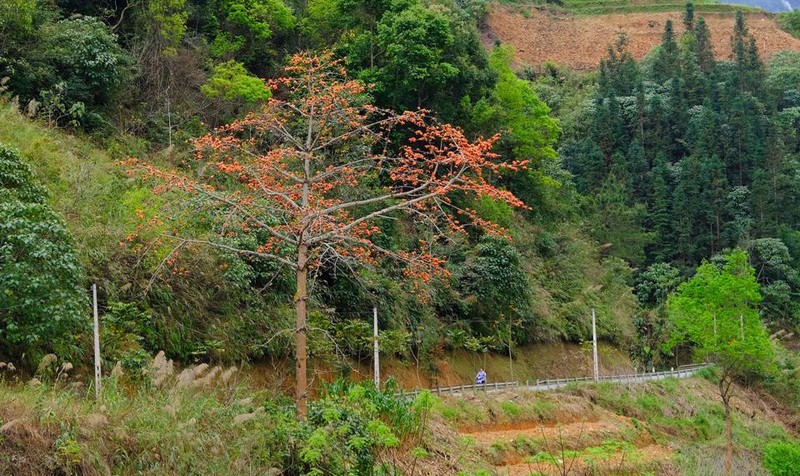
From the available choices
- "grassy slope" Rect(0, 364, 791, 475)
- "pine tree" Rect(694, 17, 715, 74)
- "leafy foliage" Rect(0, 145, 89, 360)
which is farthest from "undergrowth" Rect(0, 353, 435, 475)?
"pine tree" Rect(694, 17, 715, 74)

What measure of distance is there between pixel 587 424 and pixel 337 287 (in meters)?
6.85

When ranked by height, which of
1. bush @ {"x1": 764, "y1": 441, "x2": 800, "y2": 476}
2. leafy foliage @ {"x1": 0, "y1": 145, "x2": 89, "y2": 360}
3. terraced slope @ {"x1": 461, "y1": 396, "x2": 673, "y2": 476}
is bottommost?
bush @ {"x1": 764, "y1": 441, "x2": 800, "y2": 476}

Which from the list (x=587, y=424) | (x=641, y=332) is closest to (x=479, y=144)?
(x=587, y=424)

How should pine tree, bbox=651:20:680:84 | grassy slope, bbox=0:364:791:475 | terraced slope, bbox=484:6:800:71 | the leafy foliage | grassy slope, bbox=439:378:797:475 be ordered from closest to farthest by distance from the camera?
1. grassy slope, bbox=0:364:791:475
2. the leafy foliage
3. grassy slope, bbox=439:378:797:475
4. pine tree, bbox=651:20:680:84
5. terraced slope, bbox=484:6:800:71

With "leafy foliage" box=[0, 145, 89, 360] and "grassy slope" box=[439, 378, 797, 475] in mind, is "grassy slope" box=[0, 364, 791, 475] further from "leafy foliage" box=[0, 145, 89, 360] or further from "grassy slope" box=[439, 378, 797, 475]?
"leafy foliage" box=[0, 145, 89, 360]

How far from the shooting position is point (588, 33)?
106562 mm

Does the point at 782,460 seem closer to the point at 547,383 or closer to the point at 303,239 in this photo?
the point at 547,383

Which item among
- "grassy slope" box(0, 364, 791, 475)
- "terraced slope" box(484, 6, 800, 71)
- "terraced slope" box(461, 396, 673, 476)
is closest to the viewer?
"grassy slope" box(0, 364, 791, 475)

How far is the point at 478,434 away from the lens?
17.8 m

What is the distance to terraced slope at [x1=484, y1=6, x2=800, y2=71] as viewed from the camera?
9912cm

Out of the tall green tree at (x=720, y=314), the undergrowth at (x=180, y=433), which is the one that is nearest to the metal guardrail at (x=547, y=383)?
the tall green tree at (x=720, y=314)

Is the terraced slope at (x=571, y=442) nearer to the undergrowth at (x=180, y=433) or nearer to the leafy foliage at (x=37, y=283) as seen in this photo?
the undergrowth at (x=180, y=433)

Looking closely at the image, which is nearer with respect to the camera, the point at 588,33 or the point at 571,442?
the point at 571,442

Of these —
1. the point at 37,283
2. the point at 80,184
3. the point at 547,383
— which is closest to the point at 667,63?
the point at 547,383
